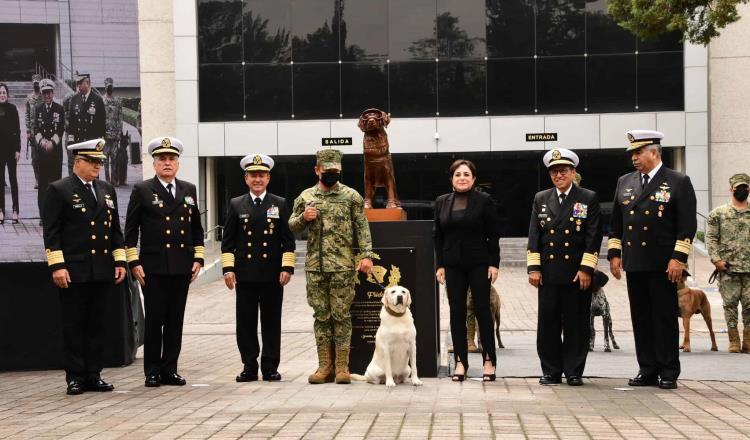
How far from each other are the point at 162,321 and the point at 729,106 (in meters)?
27.8

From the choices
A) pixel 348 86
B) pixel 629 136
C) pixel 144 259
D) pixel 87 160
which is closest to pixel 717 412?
pixel 629 136

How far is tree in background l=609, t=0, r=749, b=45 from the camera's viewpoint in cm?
1702

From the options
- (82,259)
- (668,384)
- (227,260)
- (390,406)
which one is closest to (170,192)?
(227,260)

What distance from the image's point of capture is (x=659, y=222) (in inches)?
348

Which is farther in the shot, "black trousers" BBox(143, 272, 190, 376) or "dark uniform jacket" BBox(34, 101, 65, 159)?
"dark uniform jacket" BBox(34, 101, 65, 159)

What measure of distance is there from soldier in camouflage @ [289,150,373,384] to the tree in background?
395 inches

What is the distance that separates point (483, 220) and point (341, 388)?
6.61 feet

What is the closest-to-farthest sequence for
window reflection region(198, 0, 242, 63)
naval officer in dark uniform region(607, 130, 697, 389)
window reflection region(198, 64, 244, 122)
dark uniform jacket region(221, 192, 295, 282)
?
naval officer in dark uniform region(607, 130, 697, 389)
dark uniform jacket region(221, 192, 295, 282)
window reflection region(198, 0, 242, 63)
window reflection region(198, 64, 244, 122)

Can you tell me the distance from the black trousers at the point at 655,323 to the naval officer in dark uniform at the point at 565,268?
17.4 inches

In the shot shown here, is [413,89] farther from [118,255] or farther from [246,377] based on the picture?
[118,255]

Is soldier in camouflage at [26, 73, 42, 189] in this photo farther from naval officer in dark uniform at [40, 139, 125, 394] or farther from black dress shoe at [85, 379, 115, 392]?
black dress shoe at [85, 379, 115, 392]

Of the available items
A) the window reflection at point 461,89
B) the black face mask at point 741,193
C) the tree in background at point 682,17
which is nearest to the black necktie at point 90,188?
the black face mask at point 741,193

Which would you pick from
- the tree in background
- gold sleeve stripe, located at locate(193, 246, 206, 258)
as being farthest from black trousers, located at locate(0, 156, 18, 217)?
the tree in background

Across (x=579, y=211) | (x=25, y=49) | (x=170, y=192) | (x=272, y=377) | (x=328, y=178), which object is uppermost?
(x=25, y=49)
